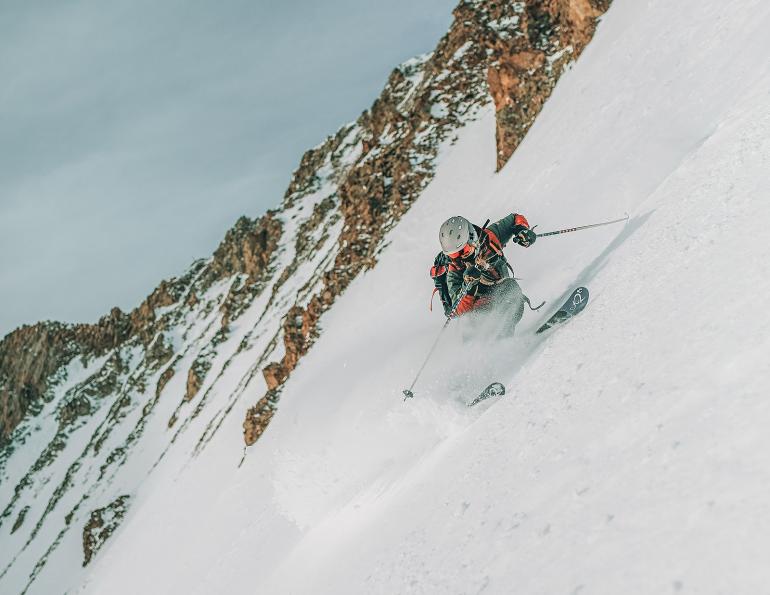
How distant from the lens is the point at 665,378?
14.0 ft

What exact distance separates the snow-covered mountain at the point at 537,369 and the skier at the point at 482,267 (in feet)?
1.83

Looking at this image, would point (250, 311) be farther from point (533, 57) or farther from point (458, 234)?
point (458, 234)

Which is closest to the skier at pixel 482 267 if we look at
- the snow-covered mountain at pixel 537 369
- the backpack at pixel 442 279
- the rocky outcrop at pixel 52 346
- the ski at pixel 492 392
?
the backpack at pixel 442 279

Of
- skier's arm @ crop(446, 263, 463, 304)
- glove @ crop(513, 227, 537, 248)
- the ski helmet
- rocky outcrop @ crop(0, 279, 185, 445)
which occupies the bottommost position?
glove @ crop(513, 227, 537, 248)

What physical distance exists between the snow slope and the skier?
2.16 ft

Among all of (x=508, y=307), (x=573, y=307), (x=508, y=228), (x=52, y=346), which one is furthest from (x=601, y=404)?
(x=52, y=346)

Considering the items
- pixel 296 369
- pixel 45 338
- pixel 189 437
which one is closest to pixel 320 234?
pixel 189 437

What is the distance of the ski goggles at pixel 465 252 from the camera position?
9.48 m

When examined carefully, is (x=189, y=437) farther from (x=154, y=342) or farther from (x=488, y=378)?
(x=154, y=342)

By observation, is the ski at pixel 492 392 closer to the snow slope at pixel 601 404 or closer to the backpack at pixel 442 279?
the snow slope at pixel 601 404

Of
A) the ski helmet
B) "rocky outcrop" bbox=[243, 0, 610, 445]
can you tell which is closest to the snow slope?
the ski helmet

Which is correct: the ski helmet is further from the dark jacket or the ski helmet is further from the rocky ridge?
the rocky ridge

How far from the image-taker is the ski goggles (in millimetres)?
9484

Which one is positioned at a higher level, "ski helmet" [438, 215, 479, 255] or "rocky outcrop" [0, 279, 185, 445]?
"rocky outcrop" [0, 279, 185, 445]
